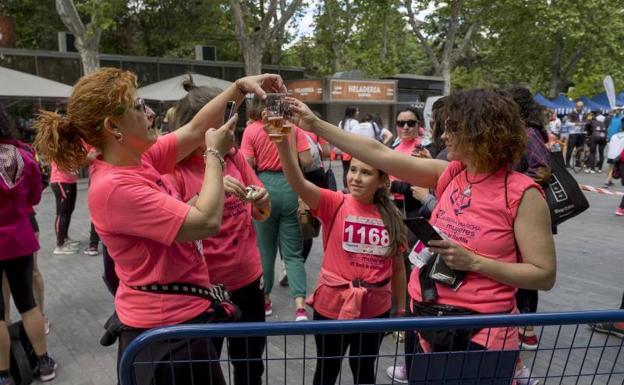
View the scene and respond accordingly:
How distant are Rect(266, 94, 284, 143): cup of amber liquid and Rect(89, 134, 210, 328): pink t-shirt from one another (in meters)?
0.53

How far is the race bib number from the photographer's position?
280 cm

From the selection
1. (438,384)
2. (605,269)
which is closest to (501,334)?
(438,384)

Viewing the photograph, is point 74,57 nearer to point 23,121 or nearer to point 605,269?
point 23,121

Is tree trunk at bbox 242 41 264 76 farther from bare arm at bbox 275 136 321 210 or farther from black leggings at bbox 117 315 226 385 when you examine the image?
black leggings at bbox 117 315 226 385

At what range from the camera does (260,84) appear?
2.53m

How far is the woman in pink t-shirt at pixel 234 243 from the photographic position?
2621 mm

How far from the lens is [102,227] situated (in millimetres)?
1853

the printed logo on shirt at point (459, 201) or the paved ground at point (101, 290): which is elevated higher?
Result: the printed logo on shirt at point (459, 201)

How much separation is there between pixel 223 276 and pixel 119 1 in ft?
41.5

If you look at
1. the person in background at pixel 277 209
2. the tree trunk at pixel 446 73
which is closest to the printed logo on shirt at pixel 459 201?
the person in background at pixel 277 209

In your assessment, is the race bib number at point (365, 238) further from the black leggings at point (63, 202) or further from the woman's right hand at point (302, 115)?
the black leggings at point (63, 202)

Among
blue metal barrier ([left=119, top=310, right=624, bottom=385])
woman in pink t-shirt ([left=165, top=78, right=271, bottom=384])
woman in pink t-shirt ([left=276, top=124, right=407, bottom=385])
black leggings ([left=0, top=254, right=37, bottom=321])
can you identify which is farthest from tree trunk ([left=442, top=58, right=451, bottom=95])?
blue metal barrier ([left=119, top=310, right=624, bottom=385])

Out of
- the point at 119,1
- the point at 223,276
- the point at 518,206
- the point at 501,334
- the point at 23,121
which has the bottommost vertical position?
the point at 23,121

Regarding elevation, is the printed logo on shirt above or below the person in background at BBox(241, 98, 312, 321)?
above
